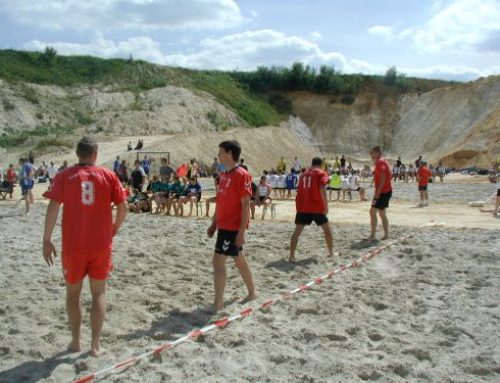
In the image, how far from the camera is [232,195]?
5.86 meters

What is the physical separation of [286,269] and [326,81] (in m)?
53.5

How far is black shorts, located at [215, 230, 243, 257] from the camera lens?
5.87 meters

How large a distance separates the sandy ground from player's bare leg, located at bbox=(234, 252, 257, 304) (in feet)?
0.82

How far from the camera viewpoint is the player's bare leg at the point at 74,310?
466 cm

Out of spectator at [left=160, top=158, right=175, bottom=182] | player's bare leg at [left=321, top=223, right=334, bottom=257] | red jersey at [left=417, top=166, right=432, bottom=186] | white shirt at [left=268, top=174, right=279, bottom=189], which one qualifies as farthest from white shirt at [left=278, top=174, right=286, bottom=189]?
player's bare leg at [left=321, top=223, right=334, bottom=257]

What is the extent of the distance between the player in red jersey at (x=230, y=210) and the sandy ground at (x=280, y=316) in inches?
19.0

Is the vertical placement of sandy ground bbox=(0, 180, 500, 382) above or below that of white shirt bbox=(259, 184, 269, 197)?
below

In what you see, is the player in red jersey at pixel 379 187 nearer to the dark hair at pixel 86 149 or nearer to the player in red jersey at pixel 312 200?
the player in red jersey at pixel 312 200

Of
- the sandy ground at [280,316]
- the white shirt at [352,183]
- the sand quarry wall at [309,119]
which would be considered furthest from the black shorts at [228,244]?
the sand quarry wall at [309,119]

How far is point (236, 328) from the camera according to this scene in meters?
5.31

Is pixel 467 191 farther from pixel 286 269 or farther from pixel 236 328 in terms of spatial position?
pixel 236 328

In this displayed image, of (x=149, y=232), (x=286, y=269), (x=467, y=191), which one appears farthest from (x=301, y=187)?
(x=467, y=191)

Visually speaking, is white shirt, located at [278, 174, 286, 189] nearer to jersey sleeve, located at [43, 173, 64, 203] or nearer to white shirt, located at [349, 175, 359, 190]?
white shirt, located at [349, 175, 359, 190]

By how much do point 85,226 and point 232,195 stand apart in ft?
5.67
